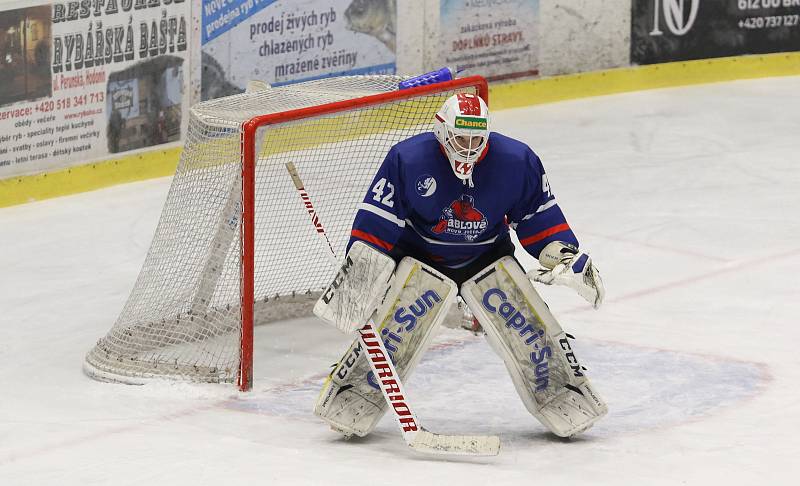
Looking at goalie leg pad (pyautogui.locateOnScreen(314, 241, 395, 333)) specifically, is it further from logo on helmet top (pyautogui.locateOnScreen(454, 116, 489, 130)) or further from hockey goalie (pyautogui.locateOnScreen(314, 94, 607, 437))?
logo on helmet top (pyautogui.locateOnScreen(454, 116, 489, 130))

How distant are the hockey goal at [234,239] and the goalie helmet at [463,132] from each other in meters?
0.96

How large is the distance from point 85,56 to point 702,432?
13.8 ft

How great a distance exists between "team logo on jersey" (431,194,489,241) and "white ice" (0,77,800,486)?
673 mm

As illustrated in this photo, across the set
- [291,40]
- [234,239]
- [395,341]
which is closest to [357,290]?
[395,341]

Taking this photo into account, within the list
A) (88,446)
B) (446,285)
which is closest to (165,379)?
(88,446)

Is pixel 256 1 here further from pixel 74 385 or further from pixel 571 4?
pixel 74 385

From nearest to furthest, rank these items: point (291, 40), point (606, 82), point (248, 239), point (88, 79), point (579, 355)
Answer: point (248, 239) < point (579, 355) < point (88, 79) < point (291, 40) < point (606, 82)

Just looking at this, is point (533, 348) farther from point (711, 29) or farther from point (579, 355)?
point (711, 29)

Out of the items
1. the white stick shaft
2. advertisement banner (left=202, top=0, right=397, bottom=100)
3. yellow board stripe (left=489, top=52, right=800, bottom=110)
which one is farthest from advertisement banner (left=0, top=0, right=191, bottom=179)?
the white stick shaft

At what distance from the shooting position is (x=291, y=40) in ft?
29.9

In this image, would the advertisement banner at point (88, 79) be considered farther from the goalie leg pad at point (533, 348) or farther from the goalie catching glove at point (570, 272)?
the goalie catching glove at point (570, 272)

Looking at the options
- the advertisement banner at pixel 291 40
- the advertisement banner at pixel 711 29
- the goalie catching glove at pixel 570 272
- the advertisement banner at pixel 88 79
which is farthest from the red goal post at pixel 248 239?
the advertisement banner at pixel 711 29

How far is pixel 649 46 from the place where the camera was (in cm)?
1083

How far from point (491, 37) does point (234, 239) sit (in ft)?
15.2
